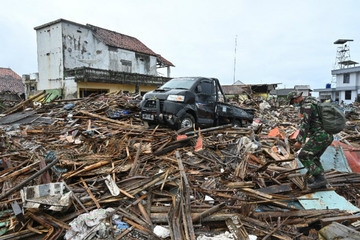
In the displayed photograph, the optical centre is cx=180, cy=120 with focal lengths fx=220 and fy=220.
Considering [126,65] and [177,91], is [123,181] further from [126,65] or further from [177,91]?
[126,65]

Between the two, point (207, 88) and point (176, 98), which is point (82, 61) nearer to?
point (207, 88)

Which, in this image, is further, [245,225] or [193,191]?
[193,191]

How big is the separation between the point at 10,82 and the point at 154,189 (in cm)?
3984

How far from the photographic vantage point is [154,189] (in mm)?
4152

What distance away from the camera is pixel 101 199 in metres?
3.74

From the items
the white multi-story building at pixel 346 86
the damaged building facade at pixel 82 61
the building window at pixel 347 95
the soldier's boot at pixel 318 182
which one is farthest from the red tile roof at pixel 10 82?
the building window at pixel 347 95

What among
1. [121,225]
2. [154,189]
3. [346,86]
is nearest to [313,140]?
[154,189]

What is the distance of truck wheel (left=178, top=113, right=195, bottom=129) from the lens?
7279 millimetres

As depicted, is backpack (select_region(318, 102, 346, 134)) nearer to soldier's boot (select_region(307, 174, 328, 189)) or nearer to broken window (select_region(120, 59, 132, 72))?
soldier's boot (select_region(307, 174, 328, 189))

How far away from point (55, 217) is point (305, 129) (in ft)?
15.8

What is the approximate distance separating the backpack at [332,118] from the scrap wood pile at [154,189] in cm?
114

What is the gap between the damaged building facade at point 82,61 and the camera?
69.1ft

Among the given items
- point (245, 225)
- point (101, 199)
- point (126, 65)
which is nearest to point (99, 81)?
point (126, 65)

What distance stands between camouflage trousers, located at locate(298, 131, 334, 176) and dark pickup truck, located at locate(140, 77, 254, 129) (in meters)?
3.82
